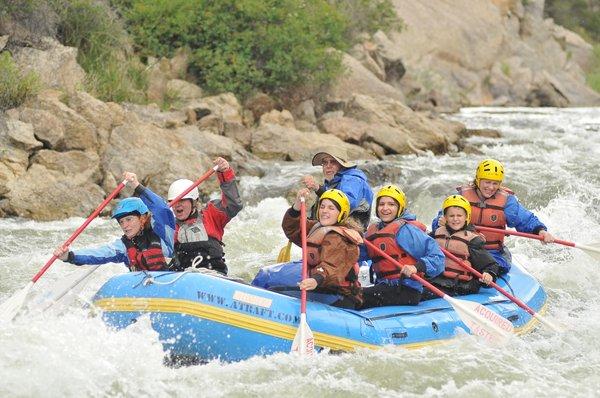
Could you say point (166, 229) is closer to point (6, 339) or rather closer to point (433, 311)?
point (6, 339)

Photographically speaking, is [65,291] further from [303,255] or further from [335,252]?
[335,252]

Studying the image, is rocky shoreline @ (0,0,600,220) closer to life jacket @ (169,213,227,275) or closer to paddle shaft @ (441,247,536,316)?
life jacket @ (169,213,227,275)

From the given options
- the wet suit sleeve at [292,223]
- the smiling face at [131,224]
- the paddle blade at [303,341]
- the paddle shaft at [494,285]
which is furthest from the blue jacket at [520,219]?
the smiling face at [131,224]

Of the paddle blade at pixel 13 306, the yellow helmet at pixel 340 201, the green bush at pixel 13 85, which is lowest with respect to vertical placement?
the green bush at pixel 13 85

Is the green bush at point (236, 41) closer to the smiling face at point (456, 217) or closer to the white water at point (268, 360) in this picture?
the white water at point (268, 360)

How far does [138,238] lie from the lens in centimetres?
677

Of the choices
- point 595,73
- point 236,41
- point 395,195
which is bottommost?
point 595,73

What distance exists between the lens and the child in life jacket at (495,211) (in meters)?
8.35

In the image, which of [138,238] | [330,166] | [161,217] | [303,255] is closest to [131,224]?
[138,238]

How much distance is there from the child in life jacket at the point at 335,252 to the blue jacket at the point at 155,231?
984 mm

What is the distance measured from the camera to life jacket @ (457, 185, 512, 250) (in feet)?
27.4

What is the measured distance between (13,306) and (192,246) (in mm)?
1268

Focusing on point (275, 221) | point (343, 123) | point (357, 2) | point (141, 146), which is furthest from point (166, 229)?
point (357, 2)

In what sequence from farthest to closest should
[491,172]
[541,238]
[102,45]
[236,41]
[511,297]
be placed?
[236,41]
[102,45]
[491,172]
[541,238]
[511,297]
